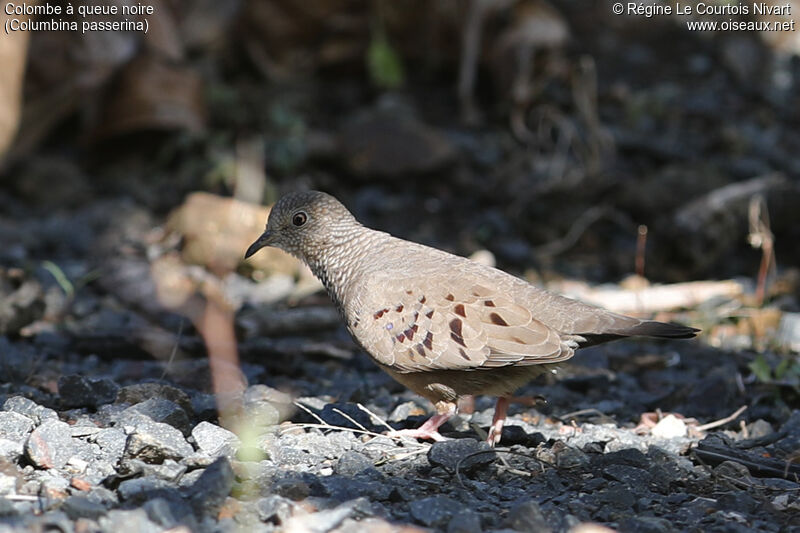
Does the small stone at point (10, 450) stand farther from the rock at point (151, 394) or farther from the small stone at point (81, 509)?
the rock at point (151, 394)

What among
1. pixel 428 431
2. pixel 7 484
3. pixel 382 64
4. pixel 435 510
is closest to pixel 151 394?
pixel 7 484

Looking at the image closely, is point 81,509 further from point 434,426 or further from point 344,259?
point 344,259

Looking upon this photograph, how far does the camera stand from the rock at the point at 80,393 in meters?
4.20

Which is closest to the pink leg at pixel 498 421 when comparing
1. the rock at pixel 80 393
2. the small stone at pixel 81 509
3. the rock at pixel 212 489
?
the rock at pixel 212 489

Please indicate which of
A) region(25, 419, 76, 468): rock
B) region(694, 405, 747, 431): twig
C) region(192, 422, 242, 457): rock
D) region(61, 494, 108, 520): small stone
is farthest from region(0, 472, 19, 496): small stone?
region(694, 405, 747, 431): twig

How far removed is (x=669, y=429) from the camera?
14.8 ft

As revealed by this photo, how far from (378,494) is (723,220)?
5.17 metres

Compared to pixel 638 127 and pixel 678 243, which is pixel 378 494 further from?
pixel 638 127

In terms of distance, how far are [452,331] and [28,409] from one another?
1804 millimetres

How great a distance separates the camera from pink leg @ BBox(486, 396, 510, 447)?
4199 mm

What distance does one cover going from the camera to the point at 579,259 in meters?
8.21

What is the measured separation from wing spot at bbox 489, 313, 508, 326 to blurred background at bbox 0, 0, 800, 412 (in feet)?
5.82

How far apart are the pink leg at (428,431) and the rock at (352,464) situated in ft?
1.36

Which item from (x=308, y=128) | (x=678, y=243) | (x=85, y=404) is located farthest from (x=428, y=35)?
(x=85, y=404)
